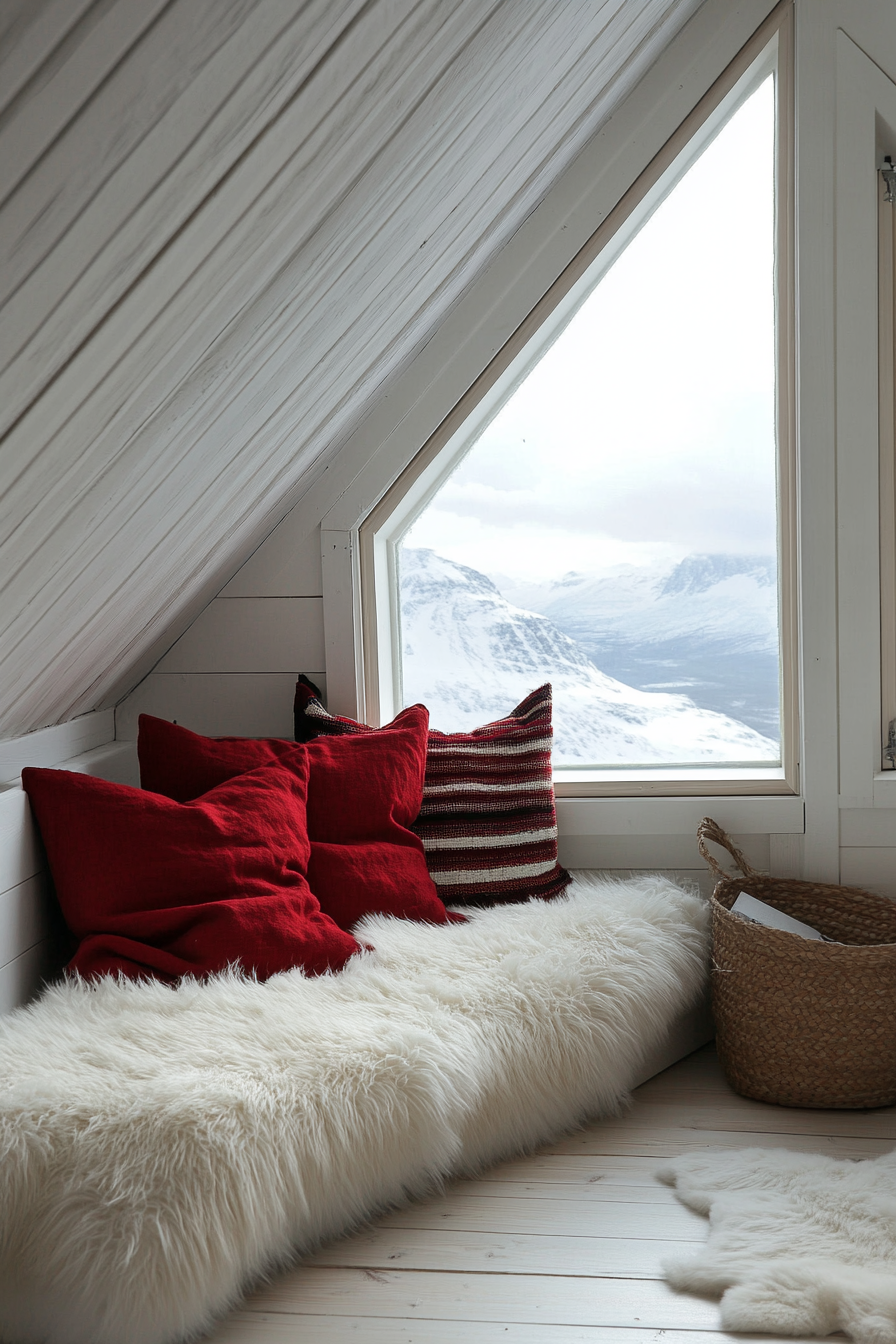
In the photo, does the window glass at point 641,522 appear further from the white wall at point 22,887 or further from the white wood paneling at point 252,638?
the white wall at point 22,887

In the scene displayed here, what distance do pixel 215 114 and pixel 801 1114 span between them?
160 cm

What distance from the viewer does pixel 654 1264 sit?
46.4 inches

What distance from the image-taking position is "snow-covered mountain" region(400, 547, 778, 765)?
212 cm

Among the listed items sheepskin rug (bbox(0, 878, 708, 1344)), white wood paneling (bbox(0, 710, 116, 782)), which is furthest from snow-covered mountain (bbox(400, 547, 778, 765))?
Answer: white wood paneling (bbox(0, 710, 116, 782))

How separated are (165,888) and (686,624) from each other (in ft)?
3.99

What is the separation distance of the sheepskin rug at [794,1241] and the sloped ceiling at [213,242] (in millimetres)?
1180

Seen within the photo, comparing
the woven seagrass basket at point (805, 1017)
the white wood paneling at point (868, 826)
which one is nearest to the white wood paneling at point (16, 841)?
the woven seagrass basket at point (805, 1017)

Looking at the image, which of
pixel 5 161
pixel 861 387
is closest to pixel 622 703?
pixel 861 387

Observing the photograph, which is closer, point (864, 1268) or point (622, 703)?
point (864, 1268)

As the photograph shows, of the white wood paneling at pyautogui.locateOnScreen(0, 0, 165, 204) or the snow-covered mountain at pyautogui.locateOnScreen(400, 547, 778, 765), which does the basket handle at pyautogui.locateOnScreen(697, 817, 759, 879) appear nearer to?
the snow-covered mountain at pyautogui.locateOnScreen(400, 547, 778, 765)

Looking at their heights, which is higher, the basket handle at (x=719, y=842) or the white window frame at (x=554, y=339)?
the white window frame at (x=554, y=339)

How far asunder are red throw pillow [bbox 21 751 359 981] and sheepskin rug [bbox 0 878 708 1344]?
48 millimetres

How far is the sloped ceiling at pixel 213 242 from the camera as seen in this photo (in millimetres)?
720

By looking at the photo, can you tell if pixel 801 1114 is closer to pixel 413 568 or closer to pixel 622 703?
pixel 622 703
